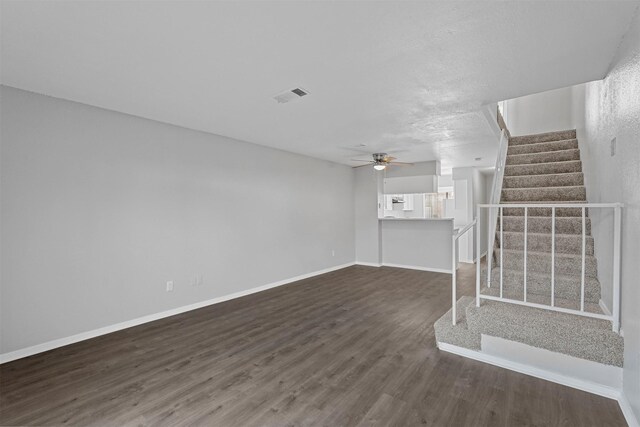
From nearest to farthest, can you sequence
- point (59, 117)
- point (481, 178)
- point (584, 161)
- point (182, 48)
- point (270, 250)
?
point (182, 48), point (59, 117), point (584, 161), point (270, 250), point (481, 178)

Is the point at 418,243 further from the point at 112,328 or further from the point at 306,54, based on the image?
the point at 112,328

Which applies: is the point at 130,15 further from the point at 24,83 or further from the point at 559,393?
the point at 559,393

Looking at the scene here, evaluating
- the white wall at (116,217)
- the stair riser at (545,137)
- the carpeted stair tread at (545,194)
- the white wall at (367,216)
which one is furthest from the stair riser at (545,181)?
the white wall at (116,217)

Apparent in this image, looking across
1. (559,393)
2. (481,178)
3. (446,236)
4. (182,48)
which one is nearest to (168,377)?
(182,48)

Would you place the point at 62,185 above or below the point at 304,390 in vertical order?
above

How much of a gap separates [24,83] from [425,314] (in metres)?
4.98

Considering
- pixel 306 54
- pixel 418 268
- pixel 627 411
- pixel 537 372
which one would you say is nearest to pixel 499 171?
pixel 537 372

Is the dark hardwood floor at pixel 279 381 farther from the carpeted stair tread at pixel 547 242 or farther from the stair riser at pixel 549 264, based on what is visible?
the carpeted stair tread at pixel 547 242

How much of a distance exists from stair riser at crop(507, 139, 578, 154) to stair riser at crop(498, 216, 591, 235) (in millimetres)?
1603

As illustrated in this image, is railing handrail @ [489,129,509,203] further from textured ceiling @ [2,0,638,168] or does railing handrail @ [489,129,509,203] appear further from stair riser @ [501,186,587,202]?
textured ceiling @ [2,0,638,168]

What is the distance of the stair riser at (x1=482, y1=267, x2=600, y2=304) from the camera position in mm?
2570

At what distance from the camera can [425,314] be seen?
3740mm

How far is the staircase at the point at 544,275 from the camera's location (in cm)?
215

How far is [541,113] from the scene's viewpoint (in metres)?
5.57
